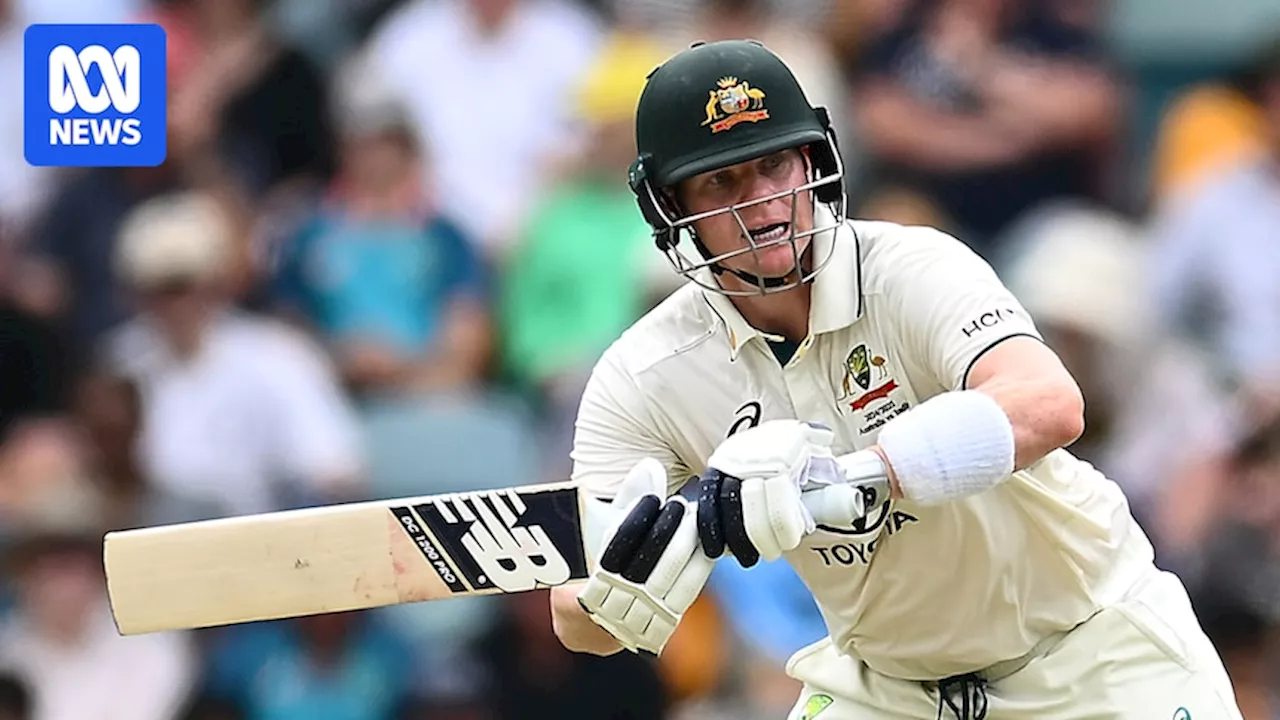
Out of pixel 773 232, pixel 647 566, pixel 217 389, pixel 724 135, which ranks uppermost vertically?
pixel 724 135

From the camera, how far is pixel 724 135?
336 centimetres

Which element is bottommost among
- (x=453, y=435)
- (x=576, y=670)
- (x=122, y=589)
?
(x=576, y=670)

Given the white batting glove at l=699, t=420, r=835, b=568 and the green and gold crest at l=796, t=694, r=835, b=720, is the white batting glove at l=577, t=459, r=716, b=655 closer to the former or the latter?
the white batting glove at l=699, t=420, r=835, b=568

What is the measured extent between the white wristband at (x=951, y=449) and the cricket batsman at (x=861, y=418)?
4.9 inches

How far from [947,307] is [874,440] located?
0.26 meters

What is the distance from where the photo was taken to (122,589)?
3.43m

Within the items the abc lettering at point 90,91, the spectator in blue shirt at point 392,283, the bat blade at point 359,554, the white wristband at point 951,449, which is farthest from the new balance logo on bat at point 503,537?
the spectator in blue shirt at point 392,283

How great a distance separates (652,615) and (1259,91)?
3.88 m

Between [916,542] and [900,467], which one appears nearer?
[900,467]

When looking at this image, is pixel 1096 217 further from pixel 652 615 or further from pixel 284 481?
pixel 652 615

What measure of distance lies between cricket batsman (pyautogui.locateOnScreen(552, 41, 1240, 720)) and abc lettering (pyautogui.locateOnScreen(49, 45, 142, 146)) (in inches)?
72.0

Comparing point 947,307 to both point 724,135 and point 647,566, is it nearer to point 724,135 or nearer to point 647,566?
point 724,135

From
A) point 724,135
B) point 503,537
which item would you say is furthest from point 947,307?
point 503,537

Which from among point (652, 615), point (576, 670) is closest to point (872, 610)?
point (652, 615)
